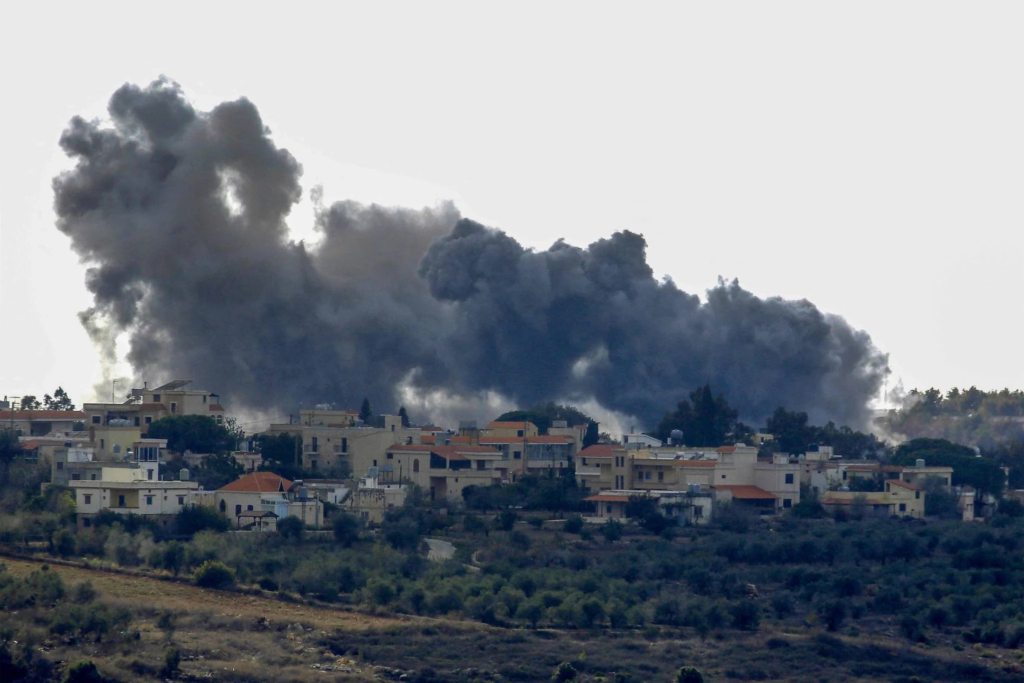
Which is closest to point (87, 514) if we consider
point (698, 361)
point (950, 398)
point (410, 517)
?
point (410, 517)

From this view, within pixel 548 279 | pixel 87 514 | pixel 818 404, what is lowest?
pixel 87 514

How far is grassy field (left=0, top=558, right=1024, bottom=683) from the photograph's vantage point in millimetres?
39875

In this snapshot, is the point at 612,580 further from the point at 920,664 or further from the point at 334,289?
the point at 334,289

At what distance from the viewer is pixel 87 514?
5369 cm

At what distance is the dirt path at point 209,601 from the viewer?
143 ft

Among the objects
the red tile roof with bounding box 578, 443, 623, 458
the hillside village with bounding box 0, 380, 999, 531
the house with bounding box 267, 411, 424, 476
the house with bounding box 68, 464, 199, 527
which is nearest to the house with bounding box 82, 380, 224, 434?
the hillside village with bounding box 0, 380, 999, 531

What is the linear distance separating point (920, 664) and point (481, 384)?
2158 inches

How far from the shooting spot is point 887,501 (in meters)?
63.7

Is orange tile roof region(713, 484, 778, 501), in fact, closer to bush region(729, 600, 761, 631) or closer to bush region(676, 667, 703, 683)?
bush region(729, 600, 761, 631)

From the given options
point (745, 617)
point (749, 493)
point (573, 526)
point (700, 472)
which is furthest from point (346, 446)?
point (745, 617)

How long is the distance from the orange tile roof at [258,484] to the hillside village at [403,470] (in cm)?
6

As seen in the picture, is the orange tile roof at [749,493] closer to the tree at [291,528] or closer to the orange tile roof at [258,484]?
the orange tile roof at [258,484]

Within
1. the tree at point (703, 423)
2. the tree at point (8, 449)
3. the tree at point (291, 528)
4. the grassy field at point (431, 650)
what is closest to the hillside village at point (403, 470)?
the tree at point (8, 449)

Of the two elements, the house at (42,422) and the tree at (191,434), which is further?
the house at (42,422)
